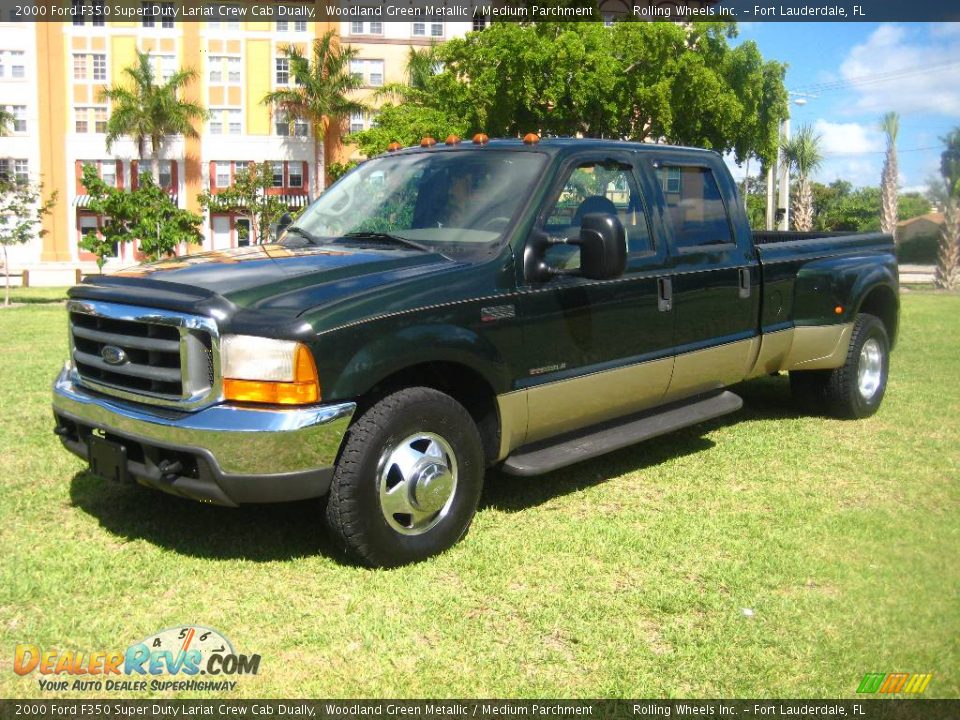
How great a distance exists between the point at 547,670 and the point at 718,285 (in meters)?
3.22

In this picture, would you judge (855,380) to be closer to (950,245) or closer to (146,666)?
(146,666)

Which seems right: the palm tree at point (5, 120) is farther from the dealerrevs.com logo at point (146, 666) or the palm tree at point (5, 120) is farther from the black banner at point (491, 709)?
the black banner at point (491, 709)

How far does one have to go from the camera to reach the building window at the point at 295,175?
5388 cm

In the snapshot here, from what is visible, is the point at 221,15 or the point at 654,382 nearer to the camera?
the point at 654,382

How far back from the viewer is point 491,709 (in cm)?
320

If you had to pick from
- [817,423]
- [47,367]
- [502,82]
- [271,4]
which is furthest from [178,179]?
[817,423]

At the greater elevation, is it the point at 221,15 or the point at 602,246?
the point at 221,15

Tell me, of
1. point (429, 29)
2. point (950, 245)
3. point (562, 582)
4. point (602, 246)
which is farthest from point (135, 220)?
point (429, 29)

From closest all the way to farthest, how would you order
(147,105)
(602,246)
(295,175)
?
(602,246) < (147,105) < (295,175)

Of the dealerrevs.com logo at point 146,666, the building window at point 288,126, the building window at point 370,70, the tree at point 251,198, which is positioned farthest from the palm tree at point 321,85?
the dealerrevs.com logo at point 146,666

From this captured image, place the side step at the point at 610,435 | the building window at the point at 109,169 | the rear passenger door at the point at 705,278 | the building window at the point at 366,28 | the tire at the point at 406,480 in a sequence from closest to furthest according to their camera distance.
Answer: the tire at the point at 406,480, the side step at the point at 610,435, the rear passenger door at the point at 705,278, the building window at the point at 366,28, the building window at the point at 109,169

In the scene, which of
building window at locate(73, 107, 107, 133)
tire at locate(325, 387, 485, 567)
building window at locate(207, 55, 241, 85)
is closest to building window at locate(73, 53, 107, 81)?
building window at locate(73, 107, 107, 133)

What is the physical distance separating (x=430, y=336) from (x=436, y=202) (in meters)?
1.18

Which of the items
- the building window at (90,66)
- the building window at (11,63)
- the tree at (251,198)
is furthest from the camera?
the building window at (90,66)
